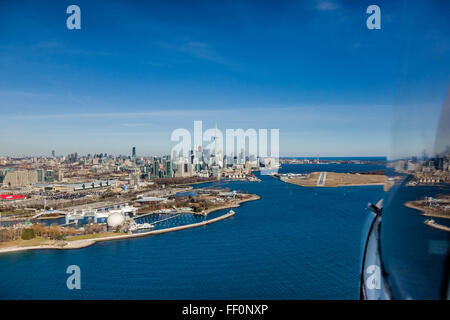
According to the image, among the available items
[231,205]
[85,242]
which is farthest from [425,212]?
[231,205]

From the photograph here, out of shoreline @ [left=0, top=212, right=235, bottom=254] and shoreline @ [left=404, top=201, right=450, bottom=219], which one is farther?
shoreline @ [left=0, top=212, right=235, bottom=254]

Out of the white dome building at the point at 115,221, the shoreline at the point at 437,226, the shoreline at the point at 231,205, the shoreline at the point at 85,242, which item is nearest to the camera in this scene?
the shoreline at the point at 437,226

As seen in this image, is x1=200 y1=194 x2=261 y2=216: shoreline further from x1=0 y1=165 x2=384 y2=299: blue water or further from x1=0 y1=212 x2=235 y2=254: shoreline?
x1=0 y1=165 x2=384 y2=299: blue water

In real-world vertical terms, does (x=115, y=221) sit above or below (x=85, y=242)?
above

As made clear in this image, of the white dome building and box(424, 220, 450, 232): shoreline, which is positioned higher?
box(424, 220, 450, 232): shoreline

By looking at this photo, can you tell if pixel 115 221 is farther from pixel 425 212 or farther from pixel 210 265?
pixel 425 212

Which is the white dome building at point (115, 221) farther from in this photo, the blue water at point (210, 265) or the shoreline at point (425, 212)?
the shoreline at point (425, 212)

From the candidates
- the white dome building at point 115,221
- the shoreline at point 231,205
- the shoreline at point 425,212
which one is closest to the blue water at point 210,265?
the white dome building at point 115,221

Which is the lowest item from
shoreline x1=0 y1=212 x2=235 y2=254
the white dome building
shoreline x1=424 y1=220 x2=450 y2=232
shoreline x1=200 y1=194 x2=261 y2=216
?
shoreline x1=200 y1=194 x2=261 y2=216

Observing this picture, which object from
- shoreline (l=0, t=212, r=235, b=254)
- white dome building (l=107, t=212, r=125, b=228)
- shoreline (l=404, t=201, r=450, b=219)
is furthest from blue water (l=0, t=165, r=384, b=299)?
shoreline (l=404, t=201, r=450, b=219)
